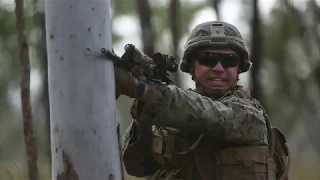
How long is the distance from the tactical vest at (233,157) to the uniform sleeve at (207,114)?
0.21 ft

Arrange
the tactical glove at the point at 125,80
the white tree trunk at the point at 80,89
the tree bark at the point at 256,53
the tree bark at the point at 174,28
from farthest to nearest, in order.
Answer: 1. the tree bark at the point at 174,28
2. the tree bark at the point at 256,53
3. the tactical glove at the point at 125,80
4. the white tree trunk at the point at 80,89

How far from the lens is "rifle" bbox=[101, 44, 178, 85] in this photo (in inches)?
105

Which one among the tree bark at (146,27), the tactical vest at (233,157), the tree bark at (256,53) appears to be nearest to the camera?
the tactical vest at (233,157)

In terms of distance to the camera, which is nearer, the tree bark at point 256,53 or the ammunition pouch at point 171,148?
the ammunition pouch at point 171,148

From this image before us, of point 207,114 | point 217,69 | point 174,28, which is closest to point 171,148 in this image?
point 217,69

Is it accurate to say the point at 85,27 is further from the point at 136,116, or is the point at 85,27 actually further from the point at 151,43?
the point at 151,43

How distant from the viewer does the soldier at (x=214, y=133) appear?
9.96ft

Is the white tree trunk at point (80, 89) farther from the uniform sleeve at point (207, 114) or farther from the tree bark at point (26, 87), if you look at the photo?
the tree bark at point (26, 87)

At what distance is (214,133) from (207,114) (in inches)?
5.5

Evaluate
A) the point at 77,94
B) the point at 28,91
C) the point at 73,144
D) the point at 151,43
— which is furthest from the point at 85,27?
the point at 151,43

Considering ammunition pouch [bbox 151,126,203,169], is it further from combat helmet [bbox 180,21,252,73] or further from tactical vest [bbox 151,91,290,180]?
combat helmet [bbox 180,21,252,73]

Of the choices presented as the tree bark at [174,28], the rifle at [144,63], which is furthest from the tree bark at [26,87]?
the tree bark at [174,28]

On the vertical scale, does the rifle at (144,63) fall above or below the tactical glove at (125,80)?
above

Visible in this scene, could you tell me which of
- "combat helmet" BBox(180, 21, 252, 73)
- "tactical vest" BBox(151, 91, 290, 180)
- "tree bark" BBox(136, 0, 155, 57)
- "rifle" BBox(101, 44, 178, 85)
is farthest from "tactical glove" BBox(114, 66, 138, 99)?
"tree bark" BBox(136, 0, 155, 57)
